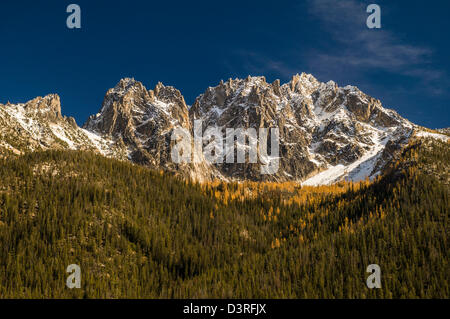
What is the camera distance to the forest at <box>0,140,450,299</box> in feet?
202

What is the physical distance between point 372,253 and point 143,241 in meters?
52.7

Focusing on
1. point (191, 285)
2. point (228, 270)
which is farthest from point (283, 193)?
point (191, 285)

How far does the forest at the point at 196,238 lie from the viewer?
6172cm

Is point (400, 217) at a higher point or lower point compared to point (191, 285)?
higher

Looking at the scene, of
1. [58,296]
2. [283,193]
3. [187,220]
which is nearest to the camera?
[58,296]

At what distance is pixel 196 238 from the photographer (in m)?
90.0

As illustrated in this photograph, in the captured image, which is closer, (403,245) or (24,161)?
(403,245)

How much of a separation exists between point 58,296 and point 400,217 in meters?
77.2

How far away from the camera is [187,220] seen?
94.9 meters

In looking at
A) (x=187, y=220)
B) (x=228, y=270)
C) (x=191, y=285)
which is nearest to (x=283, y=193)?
(x=187, y=220)
